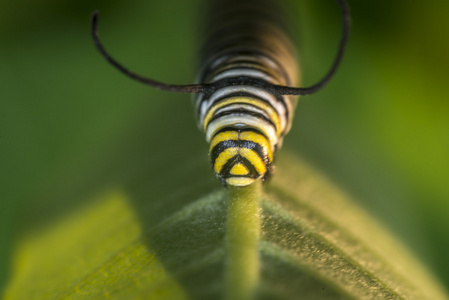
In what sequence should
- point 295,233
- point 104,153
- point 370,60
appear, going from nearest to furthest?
point 295,233
point 104,153
point 370,60

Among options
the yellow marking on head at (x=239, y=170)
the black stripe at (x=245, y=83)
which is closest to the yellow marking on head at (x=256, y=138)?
the yellow marking on head at (x=239, y=170)

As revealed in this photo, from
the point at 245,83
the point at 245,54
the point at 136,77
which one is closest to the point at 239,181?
the point at 245,83

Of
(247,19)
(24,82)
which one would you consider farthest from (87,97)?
(247,19)

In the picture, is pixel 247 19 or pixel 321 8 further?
pixel 321 8

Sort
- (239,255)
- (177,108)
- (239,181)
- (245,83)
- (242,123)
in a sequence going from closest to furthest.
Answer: (239,255)
(239,181)
(242,123)
(245,83)
(177,108)

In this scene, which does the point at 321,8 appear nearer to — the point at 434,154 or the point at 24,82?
the point at 434,154

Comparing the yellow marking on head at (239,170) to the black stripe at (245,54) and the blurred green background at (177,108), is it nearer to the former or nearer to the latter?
the blurred green background at (177,108)

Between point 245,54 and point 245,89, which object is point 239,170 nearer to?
point 245,89
